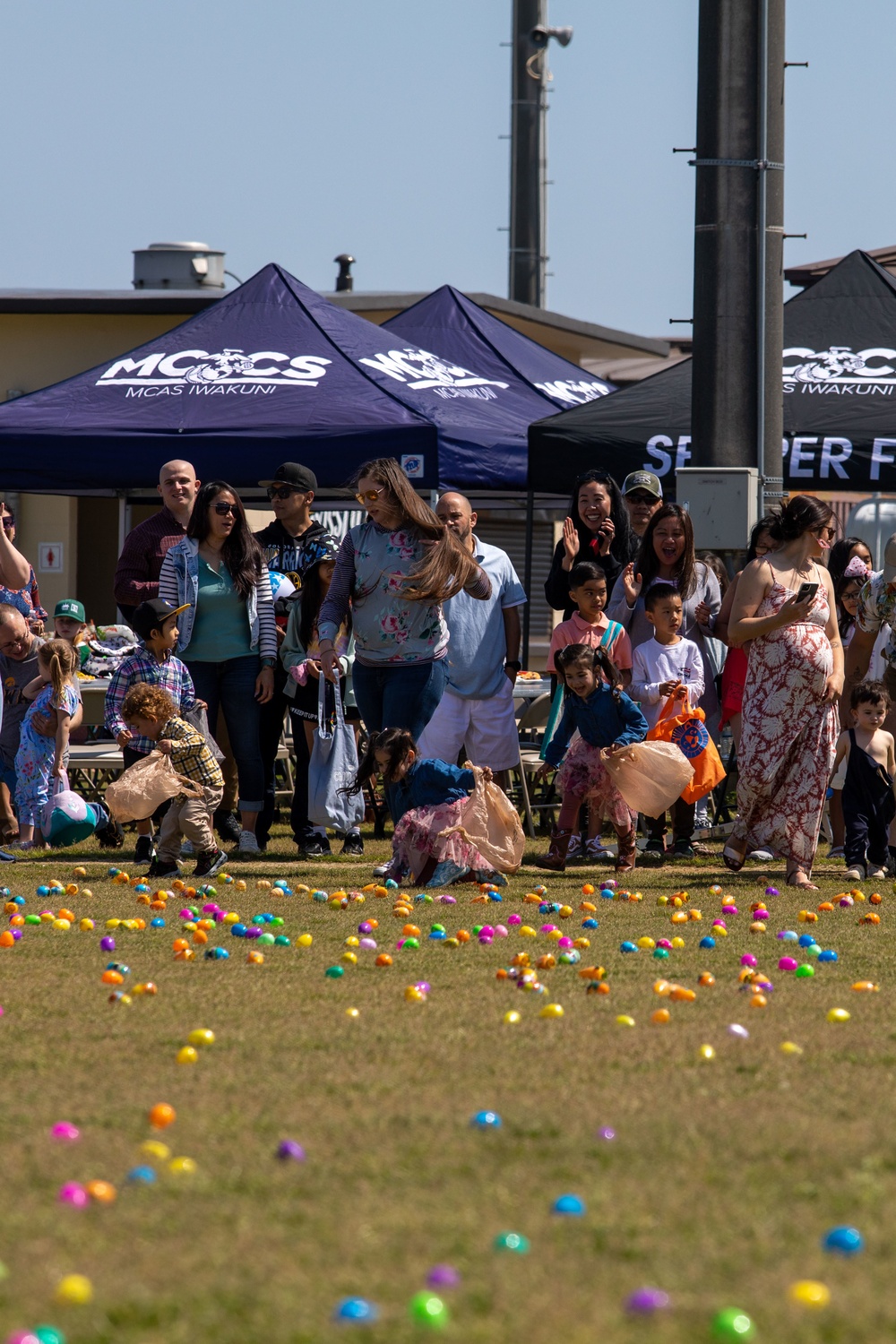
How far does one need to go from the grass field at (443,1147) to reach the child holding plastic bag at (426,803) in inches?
71.5

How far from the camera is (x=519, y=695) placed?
443 inches

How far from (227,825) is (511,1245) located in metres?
6.80

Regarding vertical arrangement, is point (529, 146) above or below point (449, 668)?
above

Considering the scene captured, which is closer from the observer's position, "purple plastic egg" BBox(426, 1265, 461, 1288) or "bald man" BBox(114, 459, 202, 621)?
"purple plastic egg" BBox(426, 1265, 461, 1288)

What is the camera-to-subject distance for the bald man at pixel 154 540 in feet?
30.6

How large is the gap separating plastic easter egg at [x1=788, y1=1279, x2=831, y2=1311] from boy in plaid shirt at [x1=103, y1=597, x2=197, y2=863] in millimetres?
6138

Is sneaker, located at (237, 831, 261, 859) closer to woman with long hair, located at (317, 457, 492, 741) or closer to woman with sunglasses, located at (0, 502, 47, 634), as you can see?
woman with long hair, located at (317, 457, 492, 741)

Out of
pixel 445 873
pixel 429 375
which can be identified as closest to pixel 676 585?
pixel 445 873

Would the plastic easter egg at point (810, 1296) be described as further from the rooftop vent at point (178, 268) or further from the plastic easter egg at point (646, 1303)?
the rooftop vent at point (178, 268)

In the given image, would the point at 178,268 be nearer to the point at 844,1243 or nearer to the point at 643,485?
the point at 643,485

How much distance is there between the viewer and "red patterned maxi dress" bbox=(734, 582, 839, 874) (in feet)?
26.4

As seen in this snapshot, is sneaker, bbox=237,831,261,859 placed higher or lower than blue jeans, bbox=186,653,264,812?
lower

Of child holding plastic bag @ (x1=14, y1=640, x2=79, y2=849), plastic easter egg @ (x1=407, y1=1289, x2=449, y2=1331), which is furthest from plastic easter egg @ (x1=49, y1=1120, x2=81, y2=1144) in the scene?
child holding plastic bag @ (x1=14, y1=640, x2=79, y2=849)

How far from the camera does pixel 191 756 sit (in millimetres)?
8125
